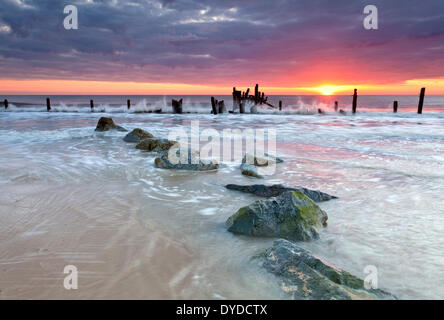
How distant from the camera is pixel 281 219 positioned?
138 inches

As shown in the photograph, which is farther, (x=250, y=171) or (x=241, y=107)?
(x=241, y=107)

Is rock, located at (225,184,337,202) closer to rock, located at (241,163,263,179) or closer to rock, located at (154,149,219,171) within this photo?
rock, located at (241,163,263,179)

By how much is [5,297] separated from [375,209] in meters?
4.35

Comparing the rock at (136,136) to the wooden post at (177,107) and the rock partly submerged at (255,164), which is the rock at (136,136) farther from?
the wooden post at (177,107)

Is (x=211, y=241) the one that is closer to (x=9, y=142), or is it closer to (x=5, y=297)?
(x=5, y=297)

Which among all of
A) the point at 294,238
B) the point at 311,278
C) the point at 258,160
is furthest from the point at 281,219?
the point at 258,160

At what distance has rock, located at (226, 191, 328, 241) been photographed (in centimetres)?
343

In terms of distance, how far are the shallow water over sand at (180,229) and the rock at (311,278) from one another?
0.44 feet

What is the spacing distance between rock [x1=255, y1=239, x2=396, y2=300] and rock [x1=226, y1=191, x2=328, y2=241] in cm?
66

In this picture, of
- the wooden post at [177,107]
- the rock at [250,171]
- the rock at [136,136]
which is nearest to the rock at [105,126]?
the rock at [136,136]

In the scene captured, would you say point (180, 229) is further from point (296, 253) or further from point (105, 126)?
point (105, 126)

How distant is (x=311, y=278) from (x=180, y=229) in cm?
174

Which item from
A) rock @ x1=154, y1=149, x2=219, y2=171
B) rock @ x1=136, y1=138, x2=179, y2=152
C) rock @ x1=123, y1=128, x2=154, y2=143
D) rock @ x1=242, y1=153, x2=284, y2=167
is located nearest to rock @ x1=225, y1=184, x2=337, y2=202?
rock @ x1=154, y1=149, x2=219, y2=171
